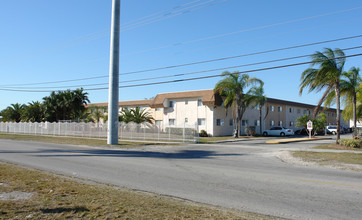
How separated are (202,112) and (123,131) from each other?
11013mm

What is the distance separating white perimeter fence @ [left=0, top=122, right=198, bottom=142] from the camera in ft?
87.8

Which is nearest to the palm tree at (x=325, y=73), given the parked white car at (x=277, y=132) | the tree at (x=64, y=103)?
the parked white car at (x=277, y=132)

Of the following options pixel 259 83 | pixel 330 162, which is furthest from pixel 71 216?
pixel 259 83

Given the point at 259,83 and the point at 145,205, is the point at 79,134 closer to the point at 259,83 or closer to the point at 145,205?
the point at 259,83

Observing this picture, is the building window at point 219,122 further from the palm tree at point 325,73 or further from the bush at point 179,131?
the palm tree at point 325,73

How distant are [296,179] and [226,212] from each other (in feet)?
15.4

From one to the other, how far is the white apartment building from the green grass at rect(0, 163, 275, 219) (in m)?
26.1

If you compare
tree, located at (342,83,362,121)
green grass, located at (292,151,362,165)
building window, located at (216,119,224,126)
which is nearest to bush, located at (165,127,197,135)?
building window, located at (216,119,224,126)

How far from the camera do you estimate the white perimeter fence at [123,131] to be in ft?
87.8

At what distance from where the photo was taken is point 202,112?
122 ft

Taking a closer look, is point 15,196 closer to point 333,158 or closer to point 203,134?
point 333,158

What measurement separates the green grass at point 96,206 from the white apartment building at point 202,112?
26.1 metres

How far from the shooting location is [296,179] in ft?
29.7

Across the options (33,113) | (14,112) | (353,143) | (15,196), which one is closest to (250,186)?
(15,196)
